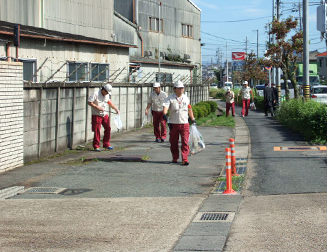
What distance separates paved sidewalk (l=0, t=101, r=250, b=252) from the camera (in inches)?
254

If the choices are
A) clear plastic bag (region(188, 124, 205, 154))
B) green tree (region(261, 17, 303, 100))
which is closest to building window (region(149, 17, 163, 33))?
green tree (region(261, 17, 303, 100))

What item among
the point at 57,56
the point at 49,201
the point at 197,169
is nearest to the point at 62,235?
the point at 49,201

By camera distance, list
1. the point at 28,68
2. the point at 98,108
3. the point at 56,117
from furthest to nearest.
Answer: the point at 28,68 < the point at 98,108 < the point at 56,117

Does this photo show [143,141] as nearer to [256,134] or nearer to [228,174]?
[256,134]

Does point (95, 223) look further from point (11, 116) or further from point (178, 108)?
point (178, 108)

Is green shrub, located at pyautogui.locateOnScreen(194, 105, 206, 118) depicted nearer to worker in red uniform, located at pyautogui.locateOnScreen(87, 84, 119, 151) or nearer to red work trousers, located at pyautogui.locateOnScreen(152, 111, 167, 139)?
red work trousers, located at pyautogui.locateOnScreen(152, 111, 167, 139)

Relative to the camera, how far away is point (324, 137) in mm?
16609

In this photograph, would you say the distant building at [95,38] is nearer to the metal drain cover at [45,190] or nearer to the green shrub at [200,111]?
the green shrub at [200,111]

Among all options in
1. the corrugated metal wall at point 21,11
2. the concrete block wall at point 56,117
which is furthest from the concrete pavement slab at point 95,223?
the corrugated metal wall at point 21,11

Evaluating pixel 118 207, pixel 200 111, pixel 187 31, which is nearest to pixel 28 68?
pixel 118 207

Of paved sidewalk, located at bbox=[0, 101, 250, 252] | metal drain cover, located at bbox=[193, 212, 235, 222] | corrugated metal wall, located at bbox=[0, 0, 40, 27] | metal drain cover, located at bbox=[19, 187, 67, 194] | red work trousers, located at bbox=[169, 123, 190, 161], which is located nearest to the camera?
paved sidewalk, located at bbox=[0, 101, 250, 252]

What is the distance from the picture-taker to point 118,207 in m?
8.20

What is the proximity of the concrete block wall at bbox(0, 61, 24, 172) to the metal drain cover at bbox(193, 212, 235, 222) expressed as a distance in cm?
530

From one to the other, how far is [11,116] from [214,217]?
231 inches
